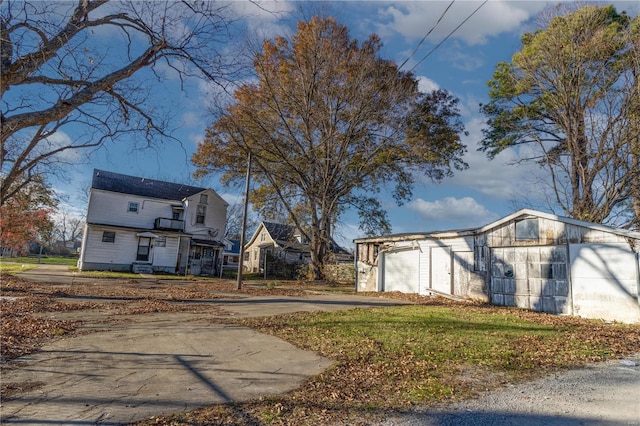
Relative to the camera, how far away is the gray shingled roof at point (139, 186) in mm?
27605

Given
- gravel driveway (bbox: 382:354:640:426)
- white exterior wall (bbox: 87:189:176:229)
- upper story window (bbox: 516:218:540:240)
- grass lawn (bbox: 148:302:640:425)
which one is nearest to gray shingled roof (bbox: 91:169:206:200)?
white exterior wall (bbox: 87:189:176:229)

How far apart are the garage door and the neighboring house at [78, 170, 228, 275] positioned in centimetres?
1678

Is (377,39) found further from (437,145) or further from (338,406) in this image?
(338,406)

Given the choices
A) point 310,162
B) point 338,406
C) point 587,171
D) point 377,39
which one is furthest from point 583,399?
point 377,39

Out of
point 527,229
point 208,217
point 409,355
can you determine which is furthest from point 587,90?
point 208,217

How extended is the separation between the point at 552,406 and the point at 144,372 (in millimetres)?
4833

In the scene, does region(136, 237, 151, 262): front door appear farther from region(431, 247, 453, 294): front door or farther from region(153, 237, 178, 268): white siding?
region(431, 247, 453, 294): front door

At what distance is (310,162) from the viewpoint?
25.5 m

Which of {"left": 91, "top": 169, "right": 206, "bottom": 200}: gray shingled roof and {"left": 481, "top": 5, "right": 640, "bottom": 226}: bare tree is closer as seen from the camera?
{"left": 481, "top": 5, "right": 640, "bottom": 226}: bare tree

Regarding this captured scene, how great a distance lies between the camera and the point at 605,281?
36.3 feet

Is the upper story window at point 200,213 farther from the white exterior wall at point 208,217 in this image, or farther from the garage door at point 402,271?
the garage door at point 402,271

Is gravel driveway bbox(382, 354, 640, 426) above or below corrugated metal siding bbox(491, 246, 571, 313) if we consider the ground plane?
below

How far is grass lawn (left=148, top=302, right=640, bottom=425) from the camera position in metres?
3.72

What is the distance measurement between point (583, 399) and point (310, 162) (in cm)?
2240
